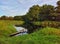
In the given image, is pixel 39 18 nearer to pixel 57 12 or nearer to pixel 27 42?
pixel 57 12

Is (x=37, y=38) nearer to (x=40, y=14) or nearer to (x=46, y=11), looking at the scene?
(x=40, y=14)

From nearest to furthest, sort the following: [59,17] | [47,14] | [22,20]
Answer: [59,17]
[47,14]
[22,20]

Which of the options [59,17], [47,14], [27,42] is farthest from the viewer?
[47,14]

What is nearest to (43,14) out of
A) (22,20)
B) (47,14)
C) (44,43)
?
(47,14)

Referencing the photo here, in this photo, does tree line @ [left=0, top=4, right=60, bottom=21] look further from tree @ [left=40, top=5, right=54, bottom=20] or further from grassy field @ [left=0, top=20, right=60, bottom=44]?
grassy field @ [left=0, top=20, right=60, bottom=44]

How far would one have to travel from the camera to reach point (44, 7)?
59.8 meters

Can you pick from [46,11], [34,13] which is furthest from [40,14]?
[34,13]

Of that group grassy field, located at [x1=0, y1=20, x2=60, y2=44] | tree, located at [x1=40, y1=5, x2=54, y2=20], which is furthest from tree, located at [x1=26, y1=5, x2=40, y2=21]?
grassy field, located at [x1=0, y1=20, x2=60, y2=44]

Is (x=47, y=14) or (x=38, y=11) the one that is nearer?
(x=47, y=14)

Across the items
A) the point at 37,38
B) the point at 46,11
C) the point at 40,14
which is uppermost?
the point at 46,11

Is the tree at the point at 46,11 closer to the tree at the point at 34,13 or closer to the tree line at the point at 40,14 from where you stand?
the tree line at the point at 40,14

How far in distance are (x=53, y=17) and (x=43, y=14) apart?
190 inches

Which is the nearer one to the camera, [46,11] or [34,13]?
[46,11]

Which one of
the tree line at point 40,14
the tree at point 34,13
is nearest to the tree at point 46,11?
the tree line at point 40,14
